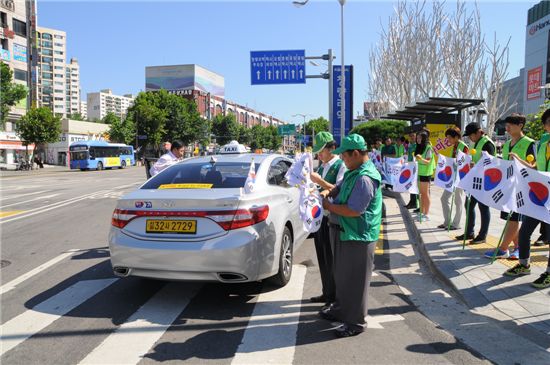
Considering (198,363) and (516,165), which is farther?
(516,165)

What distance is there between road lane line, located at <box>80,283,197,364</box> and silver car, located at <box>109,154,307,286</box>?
38cm

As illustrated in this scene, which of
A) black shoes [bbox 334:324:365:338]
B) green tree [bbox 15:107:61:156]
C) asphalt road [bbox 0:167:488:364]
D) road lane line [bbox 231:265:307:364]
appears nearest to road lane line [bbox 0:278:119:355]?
asphalt road [bbox 0:167:488:364]

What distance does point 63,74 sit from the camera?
144 metres

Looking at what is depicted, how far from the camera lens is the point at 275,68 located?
21.2m

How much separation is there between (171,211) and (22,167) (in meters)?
47.2

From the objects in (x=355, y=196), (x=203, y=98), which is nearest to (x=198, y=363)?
(x=355, y=196)

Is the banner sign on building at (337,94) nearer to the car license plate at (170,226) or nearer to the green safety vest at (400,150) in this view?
the green safety vest at (400,150)

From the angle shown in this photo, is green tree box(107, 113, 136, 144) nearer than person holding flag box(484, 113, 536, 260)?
No

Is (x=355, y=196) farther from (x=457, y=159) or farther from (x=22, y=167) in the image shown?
(x=22, y=167)

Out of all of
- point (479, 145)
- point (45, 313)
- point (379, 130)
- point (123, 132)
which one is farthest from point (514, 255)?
point (123, 132)

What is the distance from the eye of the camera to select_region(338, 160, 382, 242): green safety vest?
3652 mm

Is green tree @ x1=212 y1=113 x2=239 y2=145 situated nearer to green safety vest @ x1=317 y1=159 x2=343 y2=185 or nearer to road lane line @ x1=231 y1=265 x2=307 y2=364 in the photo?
road lane line @ x1=231 y1=265 x2=307 y2=364

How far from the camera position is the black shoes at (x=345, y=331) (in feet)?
12.2

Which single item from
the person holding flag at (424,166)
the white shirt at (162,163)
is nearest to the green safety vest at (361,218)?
the white shirt at (162,163)
